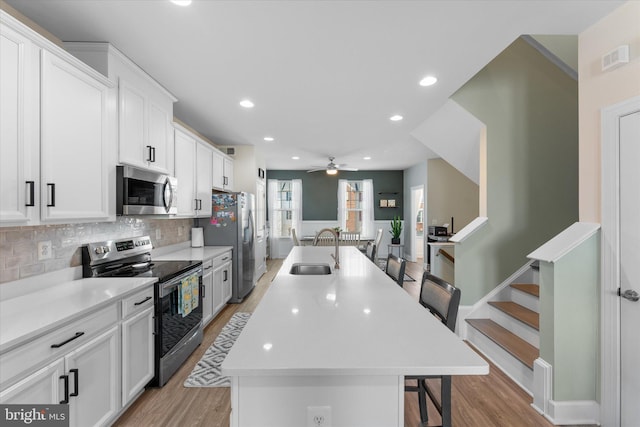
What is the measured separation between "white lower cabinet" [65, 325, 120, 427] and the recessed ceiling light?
306 cm

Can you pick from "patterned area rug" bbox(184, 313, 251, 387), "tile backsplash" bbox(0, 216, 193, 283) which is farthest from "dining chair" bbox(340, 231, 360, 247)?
"tile backsplash" bbox(0, 216, 193, 283)

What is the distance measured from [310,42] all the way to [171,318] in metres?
2.41

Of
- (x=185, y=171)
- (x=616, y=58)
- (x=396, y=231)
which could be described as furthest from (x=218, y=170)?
(x=396, y=231)

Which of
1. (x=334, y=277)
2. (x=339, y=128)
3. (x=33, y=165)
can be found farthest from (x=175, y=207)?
(x=339, y=128)

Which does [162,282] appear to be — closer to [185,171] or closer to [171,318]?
[171,318]

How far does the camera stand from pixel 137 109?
8.11ft

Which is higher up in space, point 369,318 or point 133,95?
point 133,95

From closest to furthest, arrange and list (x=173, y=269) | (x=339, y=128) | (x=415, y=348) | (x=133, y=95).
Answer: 1. (x=415, y=348)
2. (x=133, y=95)
3. (x=173, y=269)
4. (x=339, y=128)

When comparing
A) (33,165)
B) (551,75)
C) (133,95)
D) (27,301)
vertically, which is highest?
(551,75)

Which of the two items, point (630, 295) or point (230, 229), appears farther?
point (230, 229)

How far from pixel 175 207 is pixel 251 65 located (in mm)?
1624

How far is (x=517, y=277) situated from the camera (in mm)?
3184

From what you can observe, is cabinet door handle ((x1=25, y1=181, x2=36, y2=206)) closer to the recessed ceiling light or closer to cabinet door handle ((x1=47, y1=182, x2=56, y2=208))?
cabinet door handle ((x1=47, y1=182, x2=56, y2=208))

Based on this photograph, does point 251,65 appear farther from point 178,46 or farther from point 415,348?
point 415,348
